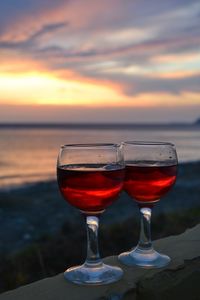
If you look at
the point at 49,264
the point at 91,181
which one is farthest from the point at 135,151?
the point at 49,264

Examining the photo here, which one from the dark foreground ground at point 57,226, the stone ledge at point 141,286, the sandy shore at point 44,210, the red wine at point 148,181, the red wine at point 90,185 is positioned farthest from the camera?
the sandy shore at point 44,210

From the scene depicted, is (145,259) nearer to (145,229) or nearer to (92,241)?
(145,229)

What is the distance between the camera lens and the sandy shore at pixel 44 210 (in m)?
11.7

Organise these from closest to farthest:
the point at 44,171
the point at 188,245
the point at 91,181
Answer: the point at 91,181 < the point at 188,245 < the point at 44,171

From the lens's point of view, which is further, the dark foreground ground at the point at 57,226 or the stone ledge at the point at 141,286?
the dark foreground ground at the point at 57,226

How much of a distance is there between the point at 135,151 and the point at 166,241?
54 centimetres

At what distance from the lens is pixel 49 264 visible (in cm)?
535

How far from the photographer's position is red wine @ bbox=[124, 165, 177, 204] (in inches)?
72.2

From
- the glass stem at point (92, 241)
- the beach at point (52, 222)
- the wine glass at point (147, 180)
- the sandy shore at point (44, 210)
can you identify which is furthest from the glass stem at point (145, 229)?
the sandy shore at point (44, 210)

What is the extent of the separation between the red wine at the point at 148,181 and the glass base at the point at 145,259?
0.72 ft

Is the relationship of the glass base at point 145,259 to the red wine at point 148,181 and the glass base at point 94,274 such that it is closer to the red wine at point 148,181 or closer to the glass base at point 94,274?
the glass base at point 94,274

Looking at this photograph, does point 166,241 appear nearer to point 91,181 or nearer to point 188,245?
point 188,245

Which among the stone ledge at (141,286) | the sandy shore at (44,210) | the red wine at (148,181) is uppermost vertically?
the red wine at (148,181)

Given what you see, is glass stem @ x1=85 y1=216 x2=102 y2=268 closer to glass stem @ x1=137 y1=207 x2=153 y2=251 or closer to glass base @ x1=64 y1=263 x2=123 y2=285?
glass base @ x1=64 y1=263 x2=123 y2=285
